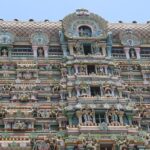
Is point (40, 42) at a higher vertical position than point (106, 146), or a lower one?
higher

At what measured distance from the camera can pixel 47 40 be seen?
35.9 meters

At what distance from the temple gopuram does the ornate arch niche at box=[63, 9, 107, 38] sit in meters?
0.07

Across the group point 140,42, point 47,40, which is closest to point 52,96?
point 47,40

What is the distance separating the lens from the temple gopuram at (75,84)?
2891 centimetres

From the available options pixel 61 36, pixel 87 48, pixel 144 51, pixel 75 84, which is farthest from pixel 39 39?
pixel 144 51

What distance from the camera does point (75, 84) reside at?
1270 inches

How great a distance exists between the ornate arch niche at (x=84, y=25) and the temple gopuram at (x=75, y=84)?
0.07 metres

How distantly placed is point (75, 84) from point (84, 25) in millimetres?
5718

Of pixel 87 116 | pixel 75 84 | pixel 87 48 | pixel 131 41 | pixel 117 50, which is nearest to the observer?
pixel 87 116

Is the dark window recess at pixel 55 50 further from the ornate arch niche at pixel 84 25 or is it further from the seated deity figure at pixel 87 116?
the seated deity figure at pixel 87 116

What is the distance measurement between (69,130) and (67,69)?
5.92m

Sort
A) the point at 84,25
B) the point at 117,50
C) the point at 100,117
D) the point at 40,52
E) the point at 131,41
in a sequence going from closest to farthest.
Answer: the point at 100,117 → the point at 40,52 → the point at 117,50 → the point at 84,25 → the point at 131,41

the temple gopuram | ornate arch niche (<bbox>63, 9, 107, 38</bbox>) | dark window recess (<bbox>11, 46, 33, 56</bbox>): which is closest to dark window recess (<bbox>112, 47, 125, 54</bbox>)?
the temple gopuram

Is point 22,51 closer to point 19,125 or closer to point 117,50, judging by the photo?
point 117,50
